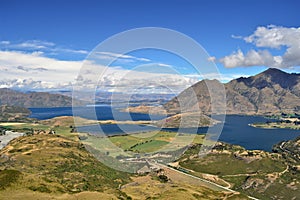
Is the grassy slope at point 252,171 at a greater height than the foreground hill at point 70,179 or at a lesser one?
lesser

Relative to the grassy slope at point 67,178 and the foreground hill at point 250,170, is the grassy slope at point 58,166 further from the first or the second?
the foreground hill at point 250,170

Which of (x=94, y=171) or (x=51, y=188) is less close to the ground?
(x=51, y=188)

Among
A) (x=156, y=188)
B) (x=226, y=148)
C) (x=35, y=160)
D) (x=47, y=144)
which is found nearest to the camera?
(x=156, y=188)

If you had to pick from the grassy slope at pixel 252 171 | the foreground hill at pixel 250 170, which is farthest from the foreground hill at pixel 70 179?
the grassy slope at pixel 252 171

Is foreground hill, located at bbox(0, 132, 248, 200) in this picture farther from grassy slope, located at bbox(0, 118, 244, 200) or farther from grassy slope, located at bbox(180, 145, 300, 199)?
grassy slope, located at bbox(180, 145, 300, 199)

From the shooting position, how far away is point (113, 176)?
7219cm

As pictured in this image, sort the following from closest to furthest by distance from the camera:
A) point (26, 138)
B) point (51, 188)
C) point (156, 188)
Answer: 1. point (51, 188)
2. point (156, 188)
3. point (26, 138)

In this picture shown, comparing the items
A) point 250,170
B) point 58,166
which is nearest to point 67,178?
point 58,166

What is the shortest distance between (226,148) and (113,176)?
59709 mm

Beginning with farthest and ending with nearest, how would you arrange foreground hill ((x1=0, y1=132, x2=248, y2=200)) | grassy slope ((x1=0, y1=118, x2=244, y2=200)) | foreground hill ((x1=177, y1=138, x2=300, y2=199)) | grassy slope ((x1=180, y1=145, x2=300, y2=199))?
foreground hill ((x1=177, y1=138, x2=300, y2=199)) → grassy slope ((x1=180, y1=145, x2=300, y2=199)) → foreground hill ((x1=0, y1=132, x2=248, y2=200)) → grassy slope ((x1=0, y1=118, x2=244, y2=200))

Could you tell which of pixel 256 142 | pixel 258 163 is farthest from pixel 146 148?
pixel 256 142

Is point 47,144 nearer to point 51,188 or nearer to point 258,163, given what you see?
Result: point 51,188

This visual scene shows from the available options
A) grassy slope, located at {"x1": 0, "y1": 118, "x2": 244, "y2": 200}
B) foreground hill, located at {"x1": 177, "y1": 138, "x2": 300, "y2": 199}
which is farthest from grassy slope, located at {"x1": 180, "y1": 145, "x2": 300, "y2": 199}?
grassy slope, located at {"x1": 0, "y1": 118, "x2": 244, "y2": 200}

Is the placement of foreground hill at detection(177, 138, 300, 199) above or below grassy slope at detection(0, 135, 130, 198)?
below
